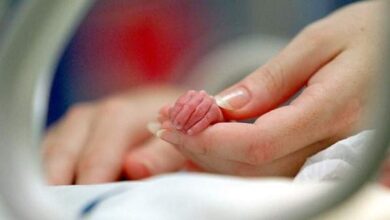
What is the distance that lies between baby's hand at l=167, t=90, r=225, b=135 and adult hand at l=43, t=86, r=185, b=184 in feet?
0.52

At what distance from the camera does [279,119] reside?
0.53m

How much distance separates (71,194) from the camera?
51 cm

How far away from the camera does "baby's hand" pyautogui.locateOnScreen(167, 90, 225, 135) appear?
514 millimetres

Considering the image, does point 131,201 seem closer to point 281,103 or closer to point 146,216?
point 146,216

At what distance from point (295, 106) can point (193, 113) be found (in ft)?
0.25

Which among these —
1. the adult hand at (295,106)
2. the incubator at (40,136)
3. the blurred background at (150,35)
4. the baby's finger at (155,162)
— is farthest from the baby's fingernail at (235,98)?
the blurred background at (150,35)

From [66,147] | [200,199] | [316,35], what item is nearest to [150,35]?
[66,147]

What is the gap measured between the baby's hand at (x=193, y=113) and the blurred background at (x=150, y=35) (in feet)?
2.36

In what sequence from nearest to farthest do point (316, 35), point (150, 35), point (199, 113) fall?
point (199, 113) < point (316, 35) < point (150, 35)

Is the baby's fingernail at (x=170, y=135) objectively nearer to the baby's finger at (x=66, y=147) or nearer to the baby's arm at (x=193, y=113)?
the baby's arm at (x=193, y=113)

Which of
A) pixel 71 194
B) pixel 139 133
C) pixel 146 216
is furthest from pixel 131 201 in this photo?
pixel 139 133

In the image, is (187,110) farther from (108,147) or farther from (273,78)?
(108,147)

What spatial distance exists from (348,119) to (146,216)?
0.23 m

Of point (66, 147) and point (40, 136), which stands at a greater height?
point (40, 136)
